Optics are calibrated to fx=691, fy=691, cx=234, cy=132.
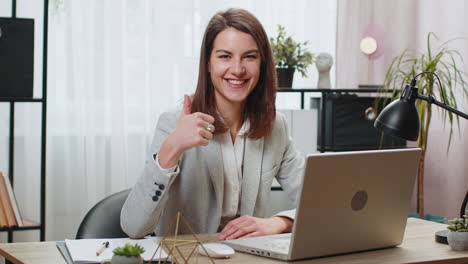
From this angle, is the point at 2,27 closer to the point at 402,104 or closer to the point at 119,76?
the point at 119,76

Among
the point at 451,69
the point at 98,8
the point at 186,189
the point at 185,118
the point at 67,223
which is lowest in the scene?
the point at 67,223

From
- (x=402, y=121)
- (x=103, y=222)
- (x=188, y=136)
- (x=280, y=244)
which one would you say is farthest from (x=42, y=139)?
(x=402, y=121)

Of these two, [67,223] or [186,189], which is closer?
[186,189]

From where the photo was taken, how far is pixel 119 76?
329 cm

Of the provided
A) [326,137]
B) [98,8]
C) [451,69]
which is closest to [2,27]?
[98,8]

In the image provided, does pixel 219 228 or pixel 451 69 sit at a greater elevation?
pixel 451 69

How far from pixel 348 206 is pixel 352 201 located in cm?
2

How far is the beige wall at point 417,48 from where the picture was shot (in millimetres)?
3521

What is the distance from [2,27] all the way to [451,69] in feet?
7.04

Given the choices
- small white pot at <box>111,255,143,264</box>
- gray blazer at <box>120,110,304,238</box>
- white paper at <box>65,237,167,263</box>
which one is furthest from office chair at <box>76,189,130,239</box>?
small white pot at <box>111,255,143,264</box>

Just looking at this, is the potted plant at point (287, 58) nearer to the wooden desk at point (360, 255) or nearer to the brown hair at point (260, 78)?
the brown hair at point (260, 78)

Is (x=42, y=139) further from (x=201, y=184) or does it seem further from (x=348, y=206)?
(x=348, y=206)

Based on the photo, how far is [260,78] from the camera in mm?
2244

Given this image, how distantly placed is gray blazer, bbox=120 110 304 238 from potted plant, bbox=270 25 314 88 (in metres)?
1.08
